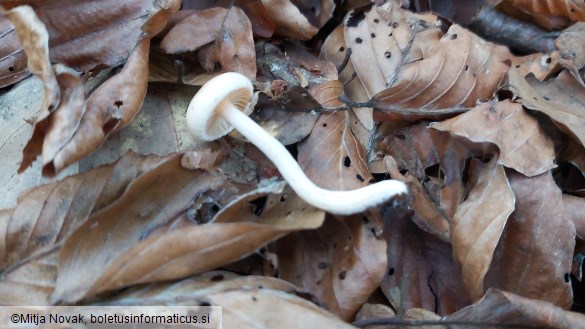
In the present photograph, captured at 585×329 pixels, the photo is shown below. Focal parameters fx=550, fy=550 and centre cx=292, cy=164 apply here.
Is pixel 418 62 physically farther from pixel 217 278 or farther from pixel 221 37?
pixel 217 278

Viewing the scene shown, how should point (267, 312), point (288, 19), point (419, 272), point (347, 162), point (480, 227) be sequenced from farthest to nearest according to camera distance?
point (288, 19) → point (347, 162) → point (419, 272) → point (480, 227) → point (267, 312)

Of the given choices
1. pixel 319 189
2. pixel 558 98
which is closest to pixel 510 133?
pixel 558 98

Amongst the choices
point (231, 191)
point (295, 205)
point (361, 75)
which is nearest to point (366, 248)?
point (295, 205)

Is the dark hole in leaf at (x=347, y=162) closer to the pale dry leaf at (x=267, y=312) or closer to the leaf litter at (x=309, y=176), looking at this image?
the leaf litter at (x=309, y=176)

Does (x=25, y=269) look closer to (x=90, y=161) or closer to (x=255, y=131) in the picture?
(x=90, y=161)

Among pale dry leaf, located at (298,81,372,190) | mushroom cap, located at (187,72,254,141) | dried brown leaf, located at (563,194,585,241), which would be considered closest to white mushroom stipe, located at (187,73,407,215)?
mushroom cap, located at (187,72,254,141)

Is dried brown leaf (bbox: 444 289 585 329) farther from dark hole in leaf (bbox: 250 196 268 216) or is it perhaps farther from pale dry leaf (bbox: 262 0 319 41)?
pale dry leaf (bbox: 262 0 319 41)

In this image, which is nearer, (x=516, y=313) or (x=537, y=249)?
(x=516, y=313)

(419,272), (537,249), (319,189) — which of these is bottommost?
(419,272)

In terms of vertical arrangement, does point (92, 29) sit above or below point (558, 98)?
above
